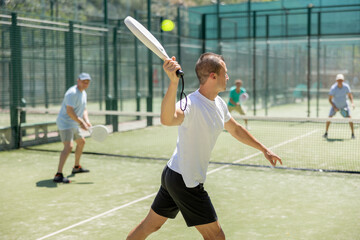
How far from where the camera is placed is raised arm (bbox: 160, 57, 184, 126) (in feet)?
9.94

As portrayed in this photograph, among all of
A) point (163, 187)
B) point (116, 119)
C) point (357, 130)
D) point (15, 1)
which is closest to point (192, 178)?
point (163, 187)

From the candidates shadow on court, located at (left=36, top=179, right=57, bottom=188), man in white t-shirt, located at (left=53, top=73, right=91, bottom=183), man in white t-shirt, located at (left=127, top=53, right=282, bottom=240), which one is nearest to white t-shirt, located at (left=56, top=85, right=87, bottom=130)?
man in white t-shirt, located at (left=53, top=73, right=91, bottom=183)

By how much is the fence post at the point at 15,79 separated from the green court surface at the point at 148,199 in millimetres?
994

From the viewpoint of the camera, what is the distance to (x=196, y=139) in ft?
11.8

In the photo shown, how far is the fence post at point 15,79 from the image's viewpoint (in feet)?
38.9

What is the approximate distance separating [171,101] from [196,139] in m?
0.53

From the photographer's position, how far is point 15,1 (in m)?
19.7

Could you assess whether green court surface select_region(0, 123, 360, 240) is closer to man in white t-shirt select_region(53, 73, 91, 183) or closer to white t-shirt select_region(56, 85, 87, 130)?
man in white t-shirt select_region(53, 73, 91, 183)

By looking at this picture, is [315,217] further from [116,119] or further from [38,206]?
[116,119]

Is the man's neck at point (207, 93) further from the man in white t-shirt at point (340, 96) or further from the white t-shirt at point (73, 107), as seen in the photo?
the man in white t-shirt at point (340, 96)

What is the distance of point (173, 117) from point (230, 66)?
19785mm

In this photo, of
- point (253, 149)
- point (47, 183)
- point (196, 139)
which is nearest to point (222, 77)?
point (196, 139)

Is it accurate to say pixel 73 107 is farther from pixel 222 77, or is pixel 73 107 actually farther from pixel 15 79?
pixel 222 77

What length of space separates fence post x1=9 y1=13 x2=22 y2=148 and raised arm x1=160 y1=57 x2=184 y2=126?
9255 mm
